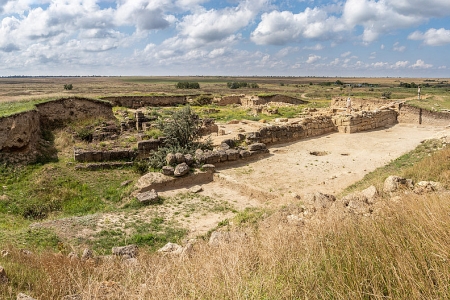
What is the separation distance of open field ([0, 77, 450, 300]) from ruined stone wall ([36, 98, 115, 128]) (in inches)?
58.1

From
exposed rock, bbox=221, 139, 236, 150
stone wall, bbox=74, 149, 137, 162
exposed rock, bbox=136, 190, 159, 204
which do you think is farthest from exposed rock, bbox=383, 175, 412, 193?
stone wall, bbox=74, 149, 137, 162

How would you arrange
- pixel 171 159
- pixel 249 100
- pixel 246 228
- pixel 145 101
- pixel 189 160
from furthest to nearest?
pixel 249 100, pixel 145 101, pixel 189 160, pixel 171 159, pixel 246 228

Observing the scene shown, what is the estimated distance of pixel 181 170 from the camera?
10.8 m

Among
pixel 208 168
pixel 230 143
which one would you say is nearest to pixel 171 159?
pixel 208 168

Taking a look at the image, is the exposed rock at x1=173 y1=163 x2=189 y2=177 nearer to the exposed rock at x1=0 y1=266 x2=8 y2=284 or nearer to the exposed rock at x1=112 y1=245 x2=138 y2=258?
the exposed rock at x1=112 y1=245 x2=138 y2=258

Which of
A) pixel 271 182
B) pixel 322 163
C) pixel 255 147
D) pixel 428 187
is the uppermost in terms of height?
pixel 428 187

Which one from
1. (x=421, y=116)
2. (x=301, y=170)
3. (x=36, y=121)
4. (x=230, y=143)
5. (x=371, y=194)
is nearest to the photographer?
(x=371, y=194)

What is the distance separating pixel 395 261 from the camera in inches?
119

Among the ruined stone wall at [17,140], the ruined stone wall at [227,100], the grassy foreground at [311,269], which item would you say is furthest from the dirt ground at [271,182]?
the ruined stone wall at [227,100]

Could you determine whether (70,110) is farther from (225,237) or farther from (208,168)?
(225,237)

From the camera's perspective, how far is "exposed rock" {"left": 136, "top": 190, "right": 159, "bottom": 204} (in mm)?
9289

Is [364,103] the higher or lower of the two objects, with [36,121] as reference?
higher

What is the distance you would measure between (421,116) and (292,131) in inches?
402

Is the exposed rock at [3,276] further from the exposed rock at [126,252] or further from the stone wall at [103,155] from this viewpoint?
the stone wall at [103,155]
